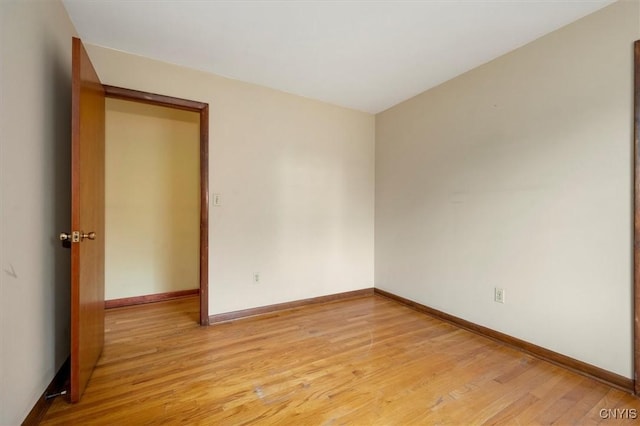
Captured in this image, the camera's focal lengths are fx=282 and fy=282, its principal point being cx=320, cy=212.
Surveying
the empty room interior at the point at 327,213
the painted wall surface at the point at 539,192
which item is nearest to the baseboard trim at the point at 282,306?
the empty room interior at the point at 327,213

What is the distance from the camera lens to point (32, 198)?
1.38 meters

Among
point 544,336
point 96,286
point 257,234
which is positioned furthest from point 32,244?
point 544,336

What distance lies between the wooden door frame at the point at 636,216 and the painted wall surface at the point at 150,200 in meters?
3.95

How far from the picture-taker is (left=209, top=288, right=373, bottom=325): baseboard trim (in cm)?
269

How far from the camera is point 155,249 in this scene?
3.38 meters

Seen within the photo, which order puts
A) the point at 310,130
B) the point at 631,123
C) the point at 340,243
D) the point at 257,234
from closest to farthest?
the point at 631,123
the point at 257,234
the point at 310,130
the point at 340,243

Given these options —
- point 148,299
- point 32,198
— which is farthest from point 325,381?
point 148,299

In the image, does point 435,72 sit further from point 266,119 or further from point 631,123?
point 266,119

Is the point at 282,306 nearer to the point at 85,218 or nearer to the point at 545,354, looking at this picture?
the point at 85,218

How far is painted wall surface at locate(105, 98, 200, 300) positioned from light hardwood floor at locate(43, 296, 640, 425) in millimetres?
801

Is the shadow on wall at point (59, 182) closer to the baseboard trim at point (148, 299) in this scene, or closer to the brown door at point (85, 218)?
the brown door at point (85, 218)

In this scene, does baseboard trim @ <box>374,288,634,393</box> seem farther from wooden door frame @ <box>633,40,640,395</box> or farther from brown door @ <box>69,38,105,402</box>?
brown door @ <box>69,38,105,402</box>

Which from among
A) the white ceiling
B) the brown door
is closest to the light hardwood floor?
the brown door

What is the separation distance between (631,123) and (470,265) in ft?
4.63
